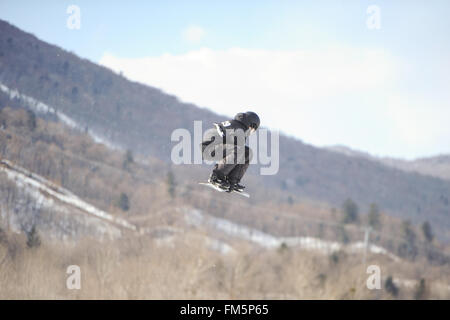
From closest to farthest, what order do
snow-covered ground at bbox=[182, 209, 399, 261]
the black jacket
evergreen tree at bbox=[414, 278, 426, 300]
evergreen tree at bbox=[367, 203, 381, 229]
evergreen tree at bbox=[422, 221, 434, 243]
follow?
the black jacket < snow-covered ground at bbox=[182, 209, 399, 261] < evergreen tree at bbox=[414, 278, 426, 300] < evergreen tree at bbox=[367, 203, 381, 229] < evergreen tree at bbox=[422, 221, 434, 243]

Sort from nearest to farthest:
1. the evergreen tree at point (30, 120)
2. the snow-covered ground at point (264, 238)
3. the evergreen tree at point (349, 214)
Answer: the evergreen tree at point (30, 120), the snow-covered ground at point (264, 238), the evergreen tree at point (349, 214)

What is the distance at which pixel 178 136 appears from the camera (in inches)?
238

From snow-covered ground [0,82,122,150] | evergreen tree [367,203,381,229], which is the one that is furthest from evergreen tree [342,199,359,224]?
snow-covered ground [0,82,122,150]

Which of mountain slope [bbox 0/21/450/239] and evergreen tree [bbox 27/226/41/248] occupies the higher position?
mountain slope [bbox 0/21/450/239]

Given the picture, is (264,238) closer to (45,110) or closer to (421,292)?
(421,292)

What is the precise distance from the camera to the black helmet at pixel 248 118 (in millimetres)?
5668

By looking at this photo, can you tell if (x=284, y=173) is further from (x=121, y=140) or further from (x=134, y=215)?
(x=121, y=140)

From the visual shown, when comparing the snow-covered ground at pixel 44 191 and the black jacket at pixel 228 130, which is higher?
the snow-covered ground at pixel 44 191

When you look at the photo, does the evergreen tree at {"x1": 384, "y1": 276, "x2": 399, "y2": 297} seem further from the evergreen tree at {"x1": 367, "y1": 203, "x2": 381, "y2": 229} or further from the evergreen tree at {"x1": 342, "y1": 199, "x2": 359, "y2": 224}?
the evergreen tree at {"x1": 367, "y1": 203, "x2": 381, "y2": 229}

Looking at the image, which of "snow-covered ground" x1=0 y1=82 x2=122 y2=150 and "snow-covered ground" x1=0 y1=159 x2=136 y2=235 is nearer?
"snow-covered ground" x1=0 y1=82 x2=122 y2=150

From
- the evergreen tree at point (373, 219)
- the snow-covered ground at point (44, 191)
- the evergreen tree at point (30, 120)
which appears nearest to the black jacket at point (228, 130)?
the snow-covered ground at point (44, 191)

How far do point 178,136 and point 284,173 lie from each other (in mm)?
123333

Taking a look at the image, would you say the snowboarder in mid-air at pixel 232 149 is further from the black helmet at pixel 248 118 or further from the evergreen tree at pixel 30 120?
the evergreen tree at pixel 30 120

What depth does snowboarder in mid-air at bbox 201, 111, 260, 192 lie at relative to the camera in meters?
5.67
